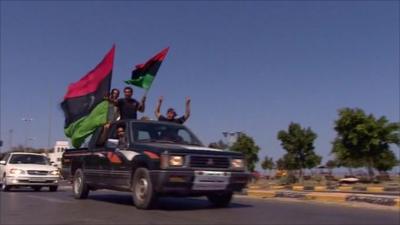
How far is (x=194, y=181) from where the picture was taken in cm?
906

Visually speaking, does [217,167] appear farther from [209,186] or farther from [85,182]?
[85,182]

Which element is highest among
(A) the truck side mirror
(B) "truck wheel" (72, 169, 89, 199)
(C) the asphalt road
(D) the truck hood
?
(A) the truck side mirror

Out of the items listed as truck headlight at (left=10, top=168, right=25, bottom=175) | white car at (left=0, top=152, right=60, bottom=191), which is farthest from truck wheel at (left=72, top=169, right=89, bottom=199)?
truck headlight at (left=10, top=168, right=25, bottom=175)

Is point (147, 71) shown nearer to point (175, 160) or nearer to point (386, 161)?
point (175, 160)

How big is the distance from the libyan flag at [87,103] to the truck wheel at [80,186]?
144 cm

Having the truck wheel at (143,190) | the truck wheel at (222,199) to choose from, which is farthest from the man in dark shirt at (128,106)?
the truck wheel at (222,199)

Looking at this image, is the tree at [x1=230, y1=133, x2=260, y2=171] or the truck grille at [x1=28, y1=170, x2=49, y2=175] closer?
the truck grille at [x1=28, y1=170, x2=49, y2=175]

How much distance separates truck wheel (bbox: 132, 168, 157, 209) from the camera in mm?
9102

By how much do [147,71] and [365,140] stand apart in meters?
18.4

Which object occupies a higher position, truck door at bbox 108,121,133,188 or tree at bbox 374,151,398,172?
tree at bbox 374,151,398,172

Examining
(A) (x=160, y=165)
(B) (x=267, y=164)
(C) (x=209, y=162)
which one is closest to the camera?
(A) (x=160, y=165)

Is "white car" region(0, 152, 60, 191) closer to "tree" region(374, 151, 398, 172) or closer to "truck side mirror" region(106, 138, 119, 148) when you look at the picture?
"truck side mirror" region(106, 138, 119, 148)

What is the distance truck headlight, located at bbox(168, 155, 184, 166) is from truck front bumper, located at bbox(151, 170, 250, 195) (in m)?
0.14

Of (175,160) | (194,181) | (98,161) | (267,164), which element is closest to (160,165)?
(175,160)
